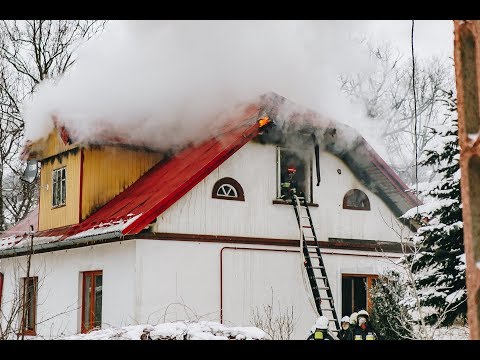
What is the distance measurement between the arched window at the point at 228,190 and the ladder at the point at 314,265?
49.3 inches

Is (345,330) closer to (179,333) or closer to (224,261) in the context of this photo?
(224,261)

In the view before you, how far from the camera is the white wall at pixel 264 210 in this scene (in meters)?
13.9

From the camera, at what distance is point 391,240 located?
1633cm

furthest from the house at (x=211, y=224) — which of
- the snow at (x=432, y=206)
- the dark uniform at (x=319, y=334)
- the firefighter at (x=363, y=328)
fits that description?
the snow at (x=432, y=206)

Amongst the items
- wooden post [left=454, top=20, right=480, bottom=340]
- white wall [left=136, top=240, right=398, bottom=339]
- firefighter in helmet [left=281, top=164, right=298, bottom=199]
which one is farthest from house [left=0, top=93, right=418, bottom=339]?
wooden post [left=454, top=20, right=480, bottom=340]

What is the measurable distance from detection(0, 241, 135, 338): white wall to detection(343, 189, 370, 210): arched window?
546 centimetres

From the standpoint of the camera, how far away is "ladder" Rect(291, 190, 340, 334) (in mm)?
14281

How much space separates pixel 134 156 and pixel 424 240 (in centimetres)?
701

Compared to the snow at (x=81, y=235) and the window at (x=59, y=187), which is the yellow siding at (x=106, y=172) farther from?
the snow at (x=81, y=235)

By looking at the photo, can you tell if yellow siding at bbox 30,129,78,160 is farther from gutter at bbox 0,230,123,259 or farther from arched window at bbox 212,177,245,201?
arched window at bbox 212,177,245,201

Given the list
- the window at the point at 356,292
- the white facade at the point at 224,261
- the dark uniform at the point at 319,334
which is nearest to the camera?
the dark uniform at the point at 319,334

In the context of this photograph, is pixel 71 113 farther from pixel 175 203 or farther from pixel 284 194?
pixel 284 194

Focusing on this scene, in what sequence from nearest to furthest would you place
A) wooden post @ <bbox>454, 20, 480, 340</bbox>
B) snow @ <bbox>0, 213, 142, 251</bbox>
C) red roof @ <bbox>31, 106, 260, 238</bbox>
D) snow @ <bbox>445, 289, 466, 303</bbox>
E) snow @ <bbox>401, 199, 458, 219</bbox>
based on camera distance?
wooden post @ <bbox>454, 20, 480, 340</bbox>
snow @ <bbox>445, 289, 466, 303</bbox>
snow @ <bbox>401, 199, 458, 219</bbox>
snow @ <bbox>0, 213, 142, 251</bbox>
red roof @ <bbox>31, 106, 260, 238</bbox>
